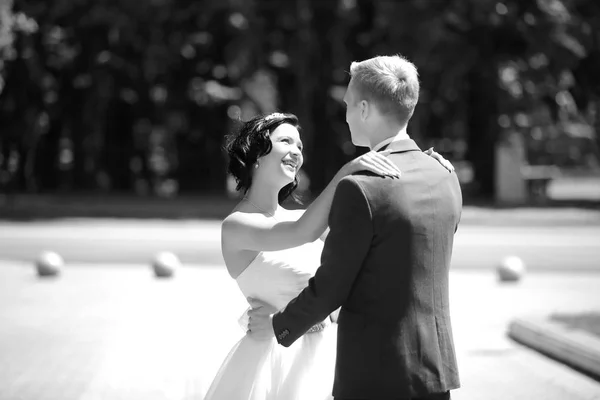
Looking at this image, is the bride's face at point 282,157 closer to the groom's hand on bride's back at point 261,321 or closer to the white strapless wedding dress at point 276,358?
the white strapless wedding dress at point 276,358

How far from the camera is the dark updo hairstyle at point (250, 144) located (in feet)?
14.9

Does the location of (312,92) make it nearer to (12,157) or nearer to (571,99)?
(571,99)

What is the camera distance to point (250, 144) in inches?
179

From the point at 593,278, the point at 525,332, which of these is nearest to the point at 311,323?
the point at 525,332

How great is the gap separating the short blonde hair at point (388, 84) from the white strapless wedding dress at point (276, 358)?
41.9 inches

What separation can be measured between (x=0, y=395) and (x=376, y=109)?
4931mm

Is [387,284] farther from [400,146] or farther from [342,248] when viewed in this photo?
[400,146]

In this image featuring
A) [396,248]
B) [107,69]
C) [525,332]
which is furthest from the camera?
[107,69]

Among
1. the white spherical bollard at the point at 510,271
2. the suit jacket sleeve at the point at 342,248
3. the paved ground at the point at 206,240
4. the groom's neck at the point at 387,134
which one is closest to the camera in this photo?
the suit jacket sleeve at the point at 342,248

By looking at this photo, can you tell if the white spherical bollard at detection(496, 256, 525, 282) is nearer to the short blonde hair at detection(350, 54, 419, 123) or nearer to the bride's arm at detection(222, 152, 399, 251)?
the bride's arm at detection(222, 152, 399, 251)

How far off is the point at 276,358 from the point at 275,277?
1.21 ft

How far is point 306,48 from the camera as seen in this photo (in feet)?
93.1

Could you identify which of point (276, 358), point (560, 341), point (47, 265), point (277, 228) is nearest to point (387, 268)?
point (277, 228)

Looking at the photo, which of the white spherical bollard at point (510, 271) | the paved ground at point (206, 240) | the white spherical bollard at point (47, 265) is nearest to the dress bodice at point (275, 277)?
the white spherical bollard at point (510, 271)
